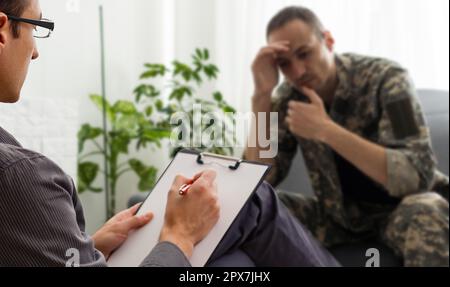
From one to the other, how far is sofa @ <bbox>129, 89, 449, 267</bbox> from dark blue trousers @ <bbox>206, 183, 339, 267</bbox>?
357mm

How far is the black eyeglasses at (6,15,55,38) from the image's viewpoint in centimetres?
43

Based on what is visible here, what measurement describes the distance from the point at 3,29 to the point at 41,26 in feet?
0.16

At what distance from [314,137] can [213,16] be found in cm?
111

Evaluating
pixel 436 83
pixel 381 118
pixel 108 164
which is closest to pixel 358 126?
pixel 381 118

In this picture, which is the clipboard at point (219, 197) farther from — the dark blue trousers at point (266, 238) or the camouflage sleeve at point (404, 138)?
the camouflage sleeve at point (404, 138)

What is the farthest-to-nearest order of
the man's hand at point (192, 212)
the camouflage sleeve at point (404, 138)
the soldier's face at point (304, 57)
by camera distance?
the soldier's face at point (304, 57), the camouflage sleeve at point (404, 138), the man's hand at point (192, 212)

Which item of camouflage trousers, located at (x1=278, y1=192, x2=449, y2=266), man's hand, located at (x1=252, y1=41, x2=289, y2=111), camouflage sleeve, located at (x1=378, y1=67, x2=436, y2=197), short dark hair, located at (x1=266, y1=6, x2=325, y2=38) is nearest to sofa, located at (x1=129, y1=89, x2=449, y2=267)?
camouflage trousers, located at (x1=278, y1=192, x2=449, y2=266)

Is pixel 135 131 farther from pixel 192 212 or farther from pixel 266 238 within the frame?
pixel 192 212

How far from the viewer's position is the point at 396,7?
1.80 metres

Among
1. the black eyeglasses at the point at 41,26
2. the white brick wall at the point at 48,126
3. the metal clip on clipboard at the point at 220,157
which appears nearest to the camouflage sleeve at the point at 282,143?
the white brick wall at the point at 48,126

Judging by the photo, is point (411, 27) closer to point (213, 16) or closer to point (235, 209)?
point (213, 16)

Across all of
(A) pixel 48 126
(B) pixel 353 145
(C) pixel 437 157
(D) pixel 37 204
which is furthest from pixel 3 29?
(C) pixel 437 157

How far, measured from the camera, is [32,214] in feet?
1.26

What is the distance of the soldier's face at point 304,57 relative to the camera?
1.31m
